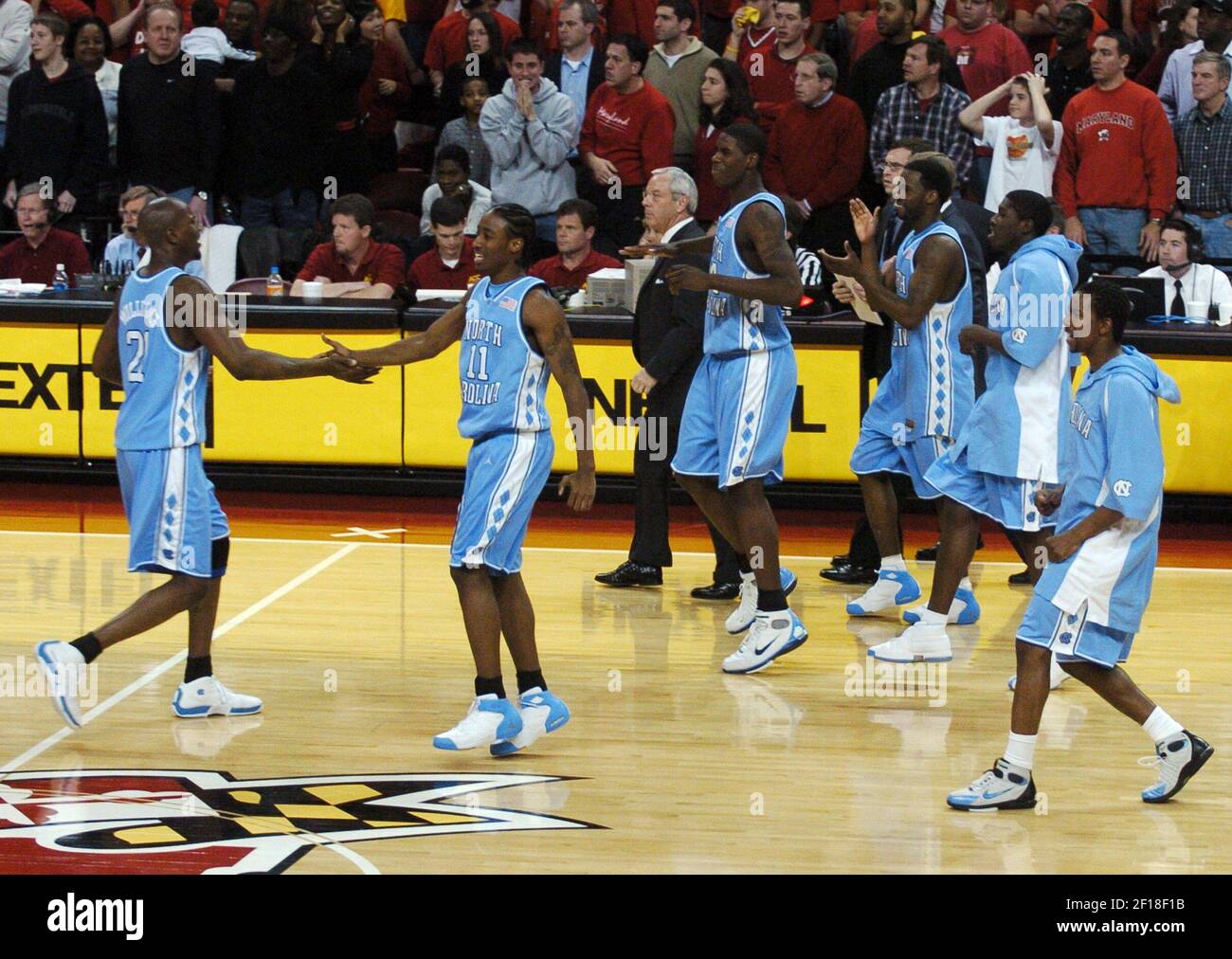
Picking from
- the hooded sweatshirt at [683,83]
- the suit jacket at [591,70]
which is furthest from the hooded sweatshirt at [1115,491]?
the suit jacket at [591,70]

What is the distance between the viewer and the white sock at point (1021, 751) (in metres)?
5.64

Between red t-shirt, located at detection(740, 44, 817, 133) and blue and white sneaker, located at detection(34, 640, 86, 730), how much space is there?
7.51 meters

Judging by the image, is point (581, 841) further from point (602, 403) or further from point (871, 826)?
point (602, 403)

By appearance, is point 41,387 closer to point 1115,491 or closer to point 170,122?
point 170,122

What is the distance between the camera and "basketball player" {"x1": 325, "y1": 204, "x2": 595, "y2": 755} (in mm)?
6129

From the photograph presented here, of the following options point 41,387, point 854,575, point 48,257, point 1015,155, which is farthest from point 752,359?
point 48,257

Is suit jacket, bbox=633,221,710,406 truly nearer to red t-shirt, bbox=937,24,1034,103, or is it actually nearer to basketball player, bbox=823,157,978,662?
basketball player, bbox=823,157,978,662

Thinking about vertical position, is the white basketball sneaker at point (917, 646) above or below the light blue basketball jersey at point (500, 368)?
below

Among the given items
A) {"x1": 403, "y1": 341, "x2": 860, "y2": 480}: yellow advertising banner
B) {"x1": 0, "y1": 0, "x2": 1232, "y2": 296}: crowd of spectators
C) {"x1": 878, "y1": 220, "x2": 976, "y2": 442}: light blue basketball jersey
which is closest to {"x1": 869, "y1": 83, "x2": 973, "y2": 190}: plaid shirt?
{"x1": 0, "y1": 0, "x2": 1232, "y2": 296}: crowd of spectators

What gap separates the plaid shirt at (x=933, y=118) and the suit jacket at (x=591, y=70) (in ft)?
7.38

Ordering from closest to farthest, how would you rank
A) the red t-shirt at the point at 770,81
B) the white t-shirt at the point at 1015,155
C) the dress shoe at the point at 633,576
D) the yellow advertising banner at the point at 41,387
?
the dress shoe at the point at 633,576
the yellow advertising banner at the point at 41,387
the white t-shirt at the point at 1015,155
the red t-shirt at the point at 770,81

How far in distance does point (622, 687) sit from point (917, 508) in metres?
4.16

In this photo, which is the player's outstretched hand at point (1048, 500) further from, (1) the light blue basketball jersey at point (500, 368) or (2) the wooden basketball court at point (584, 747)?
(1) the light blue basketball jersey at point (500, 368)

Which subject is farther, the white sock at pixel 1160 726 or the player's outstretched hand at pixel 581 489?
the player's outstretched hand at pixel 581 489
